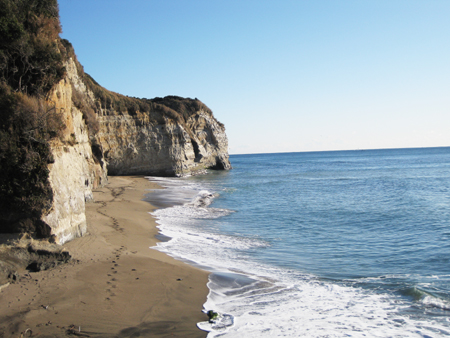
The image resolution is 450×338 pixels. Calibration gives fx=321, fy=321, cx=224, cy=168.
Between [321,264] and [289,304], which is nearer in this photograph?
[289,304]

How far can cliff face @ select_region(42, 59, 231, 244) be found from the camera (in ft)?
30.3

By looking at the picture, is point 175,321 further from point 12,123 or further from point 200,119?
point 200,119

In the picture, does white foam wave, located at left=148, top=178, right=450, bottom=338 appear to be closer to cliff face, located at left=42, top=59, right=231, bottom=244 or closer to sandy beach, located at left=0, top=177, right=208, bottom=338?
sandy beach, located at left=0, top=177, right=208, bottom=338

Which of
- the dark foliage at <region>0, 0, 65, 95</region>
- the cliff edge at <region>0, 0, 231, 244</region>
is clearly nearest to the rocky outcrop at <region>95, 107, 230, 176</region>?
the cliff edge at <region>0, 0, 231, 244</region>

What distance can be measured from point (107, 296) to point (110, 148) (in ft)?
101

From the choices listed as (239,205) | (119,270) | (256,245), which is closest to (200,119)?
(239,205)

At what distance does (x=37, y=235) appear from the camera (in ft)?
26.6

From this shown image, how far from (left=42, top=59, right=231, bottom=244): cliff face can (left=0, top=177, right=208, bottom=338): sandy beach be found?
1277mm

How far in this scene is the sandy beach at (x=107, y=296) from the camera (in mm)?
5379

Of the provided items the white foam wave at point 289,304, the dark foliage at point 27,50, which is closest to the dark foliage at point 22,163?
the dark foliage at point 27,50

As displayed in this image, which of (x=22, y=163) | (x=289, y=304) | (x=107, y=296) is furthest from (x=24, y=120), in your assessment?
(x=289, y=304)

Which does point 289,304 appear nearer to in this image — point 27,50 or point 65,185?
point 65,185

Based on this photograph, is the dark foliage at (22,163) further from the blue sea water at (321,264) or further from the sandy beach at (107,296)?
the blue sea water at (321,264)

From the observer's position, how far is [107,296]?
256 inches
